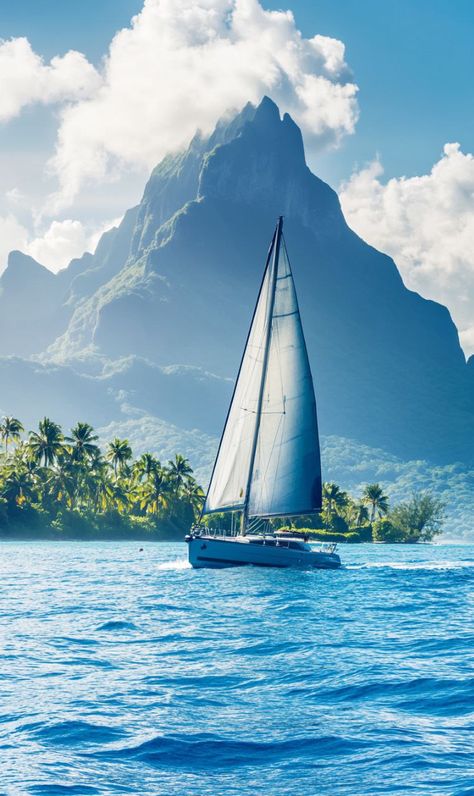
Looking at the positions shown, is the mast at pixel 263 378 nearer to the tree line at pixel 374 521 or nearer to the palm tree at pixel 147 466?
the palm tree at pixel 147 466

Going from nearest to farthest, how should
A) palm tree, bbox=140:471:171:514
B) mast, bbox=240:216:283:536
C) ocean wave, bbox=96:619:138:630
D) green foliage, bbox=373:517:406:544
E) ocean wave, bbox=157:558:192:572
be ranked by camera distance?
Result: ocean wave, bbox=96:619:138:630
mast, bbox=240:216:283:536
ocean wave, bbox=157:558:192:572
palm tree, bbox=140:471:171:514
green foliage, bbox=373:517:406:544

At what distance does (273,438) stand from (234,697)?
40058 millimetres

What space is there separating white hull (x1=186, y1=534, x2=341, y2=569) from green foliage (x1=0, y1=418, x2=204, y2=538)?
209 ft

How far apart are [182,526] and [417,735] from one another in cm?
12043

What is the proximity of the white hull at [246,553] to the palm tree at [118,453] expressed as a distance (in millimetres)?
80935

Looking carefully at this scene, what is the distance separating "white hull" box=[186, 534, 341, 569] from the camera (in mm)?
53250

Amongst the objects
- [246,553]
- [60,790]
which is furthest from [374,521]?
[60,790]

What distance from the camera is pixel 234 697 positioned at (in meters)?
17.9

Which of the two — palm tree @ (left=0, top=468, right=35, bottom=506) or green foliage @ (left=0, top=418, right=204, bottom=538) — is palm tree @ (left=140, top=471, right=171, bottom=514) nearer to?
green foliage @ (left=0, top=418, right=204, bottom=538)

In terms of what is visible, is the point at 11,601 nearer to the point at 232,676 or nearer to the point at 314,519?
the point at 232,676

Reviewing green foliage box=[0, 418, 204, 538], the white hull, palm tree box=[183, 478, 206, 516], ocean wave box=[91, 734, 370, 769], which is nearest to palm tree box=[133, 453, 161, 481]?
green foliage box=[0, 418, 204, 538]

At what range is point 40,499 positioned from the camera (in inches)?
4771

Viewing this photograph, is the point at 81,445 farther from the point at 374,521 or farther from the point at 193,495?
the point at 374,521

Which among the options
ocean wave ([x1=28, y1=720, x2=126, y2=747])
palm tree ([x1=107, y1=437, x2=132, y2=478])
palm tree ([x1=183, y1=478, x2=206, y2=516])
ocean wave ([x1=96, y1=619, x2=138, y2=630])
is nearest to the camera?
ocean wave ([x1=28, y1=720, x2=126, y2=747])
